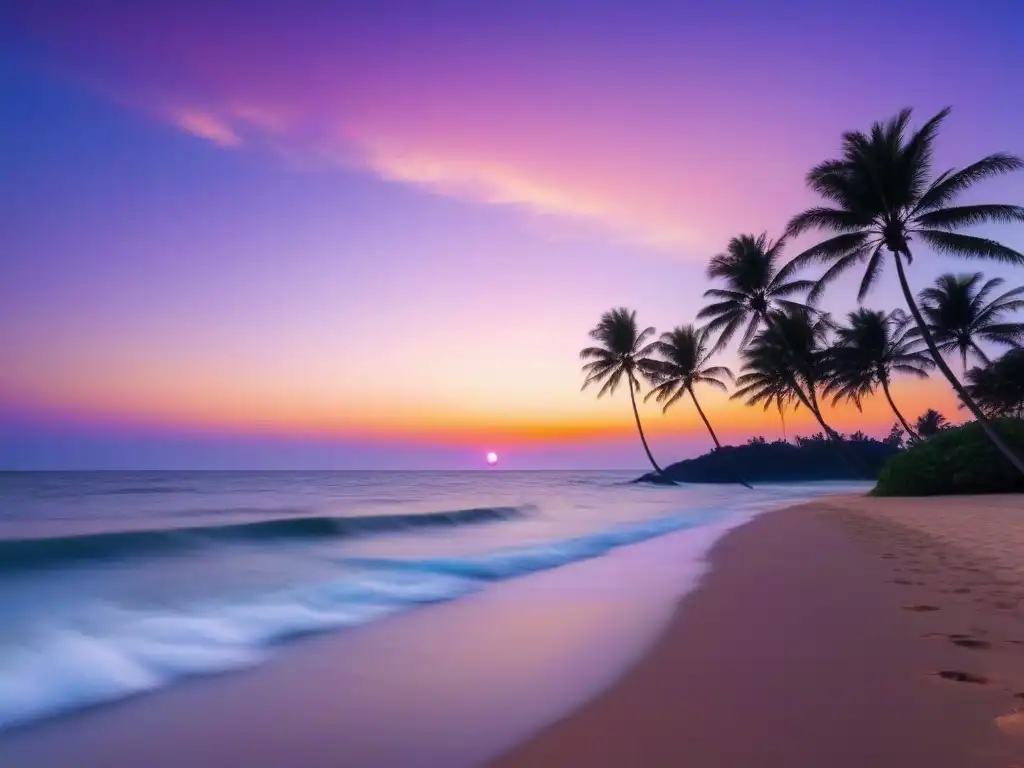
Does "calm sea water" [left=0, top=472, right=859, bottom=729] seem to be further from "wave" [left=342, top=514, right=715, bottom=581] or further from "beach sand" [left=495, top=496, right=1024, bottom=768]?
"beach sand" [left=495, top=496, right=1024, bottom=768]

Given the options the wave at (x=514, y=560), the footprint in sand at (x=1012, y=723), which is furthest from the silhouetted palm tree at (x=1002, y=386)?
the footprint in sand at (x=1012, y=723)

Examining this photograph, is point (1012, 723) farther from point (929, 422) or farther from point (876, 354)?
point (929, 422)

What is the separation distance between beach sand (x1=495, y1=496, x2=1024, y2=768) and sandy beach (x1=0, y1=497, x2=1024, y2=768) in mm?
10

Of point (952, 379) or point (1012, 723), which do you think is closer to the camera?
point (1012, 723)

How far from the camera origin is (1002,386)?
2578 cm

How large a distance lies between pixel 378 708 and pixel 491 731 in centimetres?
59

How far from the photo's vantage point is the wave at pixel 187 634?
3285 mm

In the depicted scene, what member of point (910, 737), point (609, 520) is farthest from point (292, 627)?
point (609, 520)

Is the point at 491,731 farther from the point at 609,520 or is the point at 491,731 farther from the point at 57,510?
the point at 57,510

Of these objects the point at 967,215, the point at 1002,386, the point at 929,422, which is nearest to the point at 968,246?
the point at 967,215

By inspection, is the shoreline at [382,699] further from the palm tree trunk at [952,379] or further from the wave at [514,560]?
the palm tree trunk at [952,379]

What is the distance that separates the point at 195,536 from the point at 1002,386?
97.6 ft

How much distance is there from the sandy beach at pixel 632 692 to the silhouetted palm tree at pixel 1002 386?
26143 mm

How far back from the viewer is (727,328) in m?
28.4
